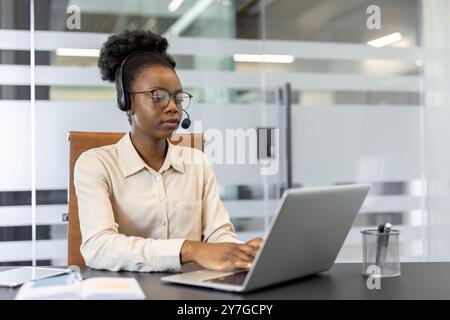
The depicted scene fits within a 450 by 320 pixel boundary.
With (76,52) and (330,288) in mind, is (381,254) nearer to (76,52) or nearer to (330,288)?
(330,288)

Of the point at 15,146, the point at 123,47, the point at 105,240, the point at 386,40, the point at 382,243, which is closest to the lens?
the point at 382,243

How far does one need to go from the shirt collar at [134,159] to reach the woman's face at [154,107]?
58 mm

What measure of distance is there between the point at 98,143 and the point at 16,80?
1.30 metres

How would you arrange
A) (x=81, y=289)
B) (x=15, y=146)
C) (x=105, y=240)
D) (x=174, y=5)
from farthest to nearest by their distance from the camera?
(x=174, y=5)
(x=15, y=146)
(x=105, y=240)
(x=81, y=289)

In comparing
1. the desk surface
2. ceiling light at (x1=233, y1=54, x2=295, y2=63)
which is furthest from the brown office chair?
ceiling light at (x1=233, y1=54, x2=295, y2=63)

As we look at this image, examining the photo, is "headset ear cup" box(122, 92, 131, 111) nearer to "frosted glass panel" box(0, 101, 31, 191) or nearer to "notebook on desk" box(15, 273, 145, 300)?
"notebook on desk" box(15, 273, 145, 300)

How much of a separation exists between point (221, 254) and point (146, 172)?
0.51 metres

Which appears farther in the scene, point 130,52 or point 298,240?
point 130,52

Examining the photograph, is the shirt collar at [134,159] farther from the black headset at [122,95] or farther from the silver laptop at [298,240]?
the silver laptop at [298,240]

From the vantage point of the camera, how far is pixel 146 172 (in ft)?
5.45

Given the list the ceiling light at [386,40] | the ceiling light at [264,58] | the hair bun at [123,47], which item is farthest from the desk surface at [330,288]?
the ceiling light at [386,40]

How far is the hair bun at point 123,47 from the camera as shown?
1.79 metres

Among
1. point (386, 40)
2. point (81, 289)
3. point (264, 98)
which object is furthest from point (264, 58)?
point (81, 289)
